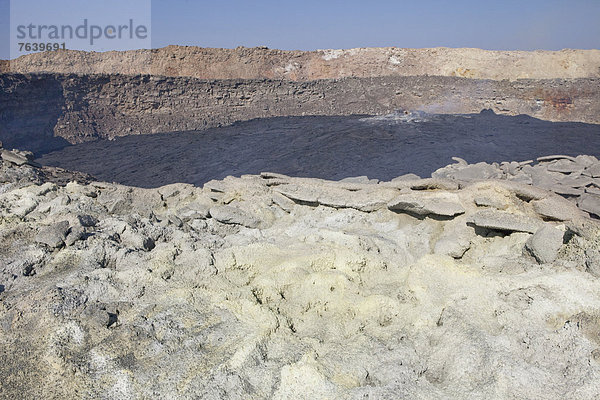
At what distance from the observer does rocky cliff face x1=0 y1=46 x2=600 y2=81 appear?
27688 mm

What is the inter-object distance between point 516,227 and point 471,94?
23.8 m

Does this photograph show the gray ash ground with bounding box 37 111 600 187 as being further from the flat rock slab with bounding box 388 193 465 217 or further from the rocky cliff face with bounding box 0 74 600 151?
the flat rock slab with bounding box 388 193 465 217

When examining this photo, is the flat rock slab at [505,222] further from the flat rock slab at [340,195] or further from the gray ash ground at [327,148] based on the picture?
the gray ash ground at [327,148]

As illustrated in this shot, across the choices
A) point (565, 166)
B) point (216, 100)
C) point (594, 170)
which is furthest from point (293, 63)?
point (594, 170)

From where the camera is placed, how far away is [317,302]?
9.91ft

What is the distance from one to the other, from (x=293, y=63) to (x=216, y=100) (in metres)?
8.96

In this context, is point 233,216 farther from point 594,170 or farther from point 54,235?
Answer: point 594,170

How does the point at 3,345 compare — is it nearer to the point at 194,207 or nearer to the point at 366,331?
the point at 366,331

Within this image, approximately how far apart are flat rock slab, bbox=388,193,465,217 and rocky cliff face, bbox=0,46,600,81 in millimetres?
26081

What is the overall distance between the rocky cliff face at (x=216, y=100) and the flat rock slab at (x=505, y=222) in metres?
18.4

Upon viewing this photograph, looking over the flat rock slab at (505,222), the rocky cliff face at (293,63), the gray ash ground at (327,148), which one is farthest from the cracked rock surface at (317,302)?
the rocky cliff face at (293,63)

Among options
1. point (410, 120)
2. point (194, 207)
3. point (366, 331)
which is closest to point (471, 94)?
point (410, 120)

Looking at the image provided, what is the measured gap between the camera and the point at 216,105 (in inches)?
976

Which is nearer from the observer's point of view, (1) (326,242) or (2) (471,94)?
(1) (326,242)
